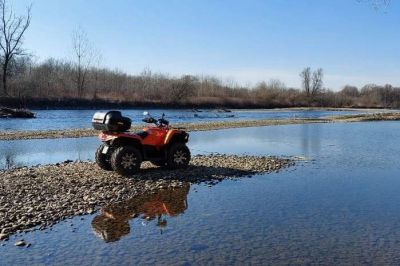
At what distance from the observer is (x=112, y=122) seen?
1262 cm

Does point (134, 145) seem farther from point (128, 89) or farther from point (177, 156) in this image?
point (128, 89)

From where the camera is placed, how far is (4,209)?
8.98 metres

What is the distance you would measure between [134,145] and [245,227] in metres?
5.33

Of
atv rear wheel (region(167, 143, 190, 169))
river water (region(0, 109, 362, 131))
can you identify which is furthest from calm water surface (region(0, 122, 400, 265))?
river water (region(0, 109, 362, 131))

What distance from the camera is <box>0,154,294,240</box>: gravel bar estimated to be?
8867 mm

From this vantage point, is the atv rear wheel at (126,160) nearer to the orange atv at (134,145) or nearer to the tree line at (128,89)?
the orange atv at (134,145)

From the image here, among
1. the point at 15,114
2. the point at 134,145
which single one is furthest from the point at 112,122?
the point at 15,114

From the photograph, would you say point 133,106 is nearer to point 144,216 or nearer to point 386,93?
Answer: point 144,216

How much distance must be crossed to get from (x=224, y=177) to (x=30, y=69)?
79637 millimetres

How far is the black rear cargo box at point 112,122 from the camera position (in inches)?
497

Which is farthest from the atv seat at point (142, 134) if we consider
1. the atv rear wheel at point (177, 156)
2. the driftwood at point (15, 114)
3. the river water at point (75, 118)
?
the driftwood at point (15, 114)

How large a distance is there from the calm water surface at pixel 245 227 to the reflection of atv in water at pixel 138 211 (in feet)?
0.06

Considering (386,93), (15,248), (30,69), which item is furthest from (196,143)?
(386,93)

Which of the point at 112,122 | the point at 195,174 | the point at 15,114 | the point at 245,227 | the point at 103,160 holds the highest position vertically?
the point at 112,122
